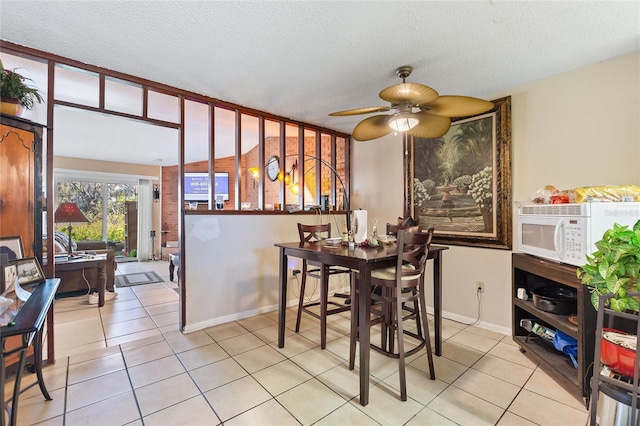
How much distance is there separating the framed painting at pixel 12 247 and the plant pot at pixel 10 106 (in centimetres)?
84

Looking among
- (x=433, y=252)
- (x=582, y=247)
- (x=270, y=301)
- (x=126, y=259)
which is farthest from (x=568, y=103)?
(x=126, y=259)

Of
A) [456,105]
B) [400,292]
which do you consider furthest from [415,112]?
[400,292]

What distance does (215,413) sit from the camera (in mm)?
1739

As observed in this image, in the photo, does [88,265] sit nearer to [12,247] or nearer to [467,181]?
[12,247]

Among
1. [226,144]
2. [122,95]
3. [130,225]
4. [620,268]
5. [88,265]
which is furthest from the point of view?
[130,225]

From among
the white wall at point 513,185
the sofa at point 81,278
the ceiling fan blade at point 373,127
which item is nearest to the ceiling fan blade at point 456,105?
the ceiling fan blade at point 373,127

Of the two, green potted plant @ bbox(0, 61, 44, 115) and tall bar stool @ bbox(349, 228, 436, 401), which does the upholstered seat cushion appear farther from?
green potted plant @ bbox(0, 61, 44, 115)

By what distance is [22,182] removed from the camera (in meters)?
2.06

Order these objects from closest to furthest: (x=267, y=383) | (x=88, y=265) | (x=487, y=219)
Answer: (x=267, y=383), (x=487, y=219), (x=88, y=265)

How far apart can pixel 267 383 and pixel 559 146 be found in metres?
3.15

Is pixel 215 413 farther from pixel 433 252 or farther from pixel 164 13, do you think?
pixel 164 13

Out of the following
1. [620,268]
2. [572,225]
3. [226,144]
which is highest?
[226,144]

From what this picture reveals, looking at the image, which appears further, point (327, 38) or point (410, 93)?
point (327, 38)

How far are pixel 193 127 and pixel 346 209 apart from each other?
277 centimetres
